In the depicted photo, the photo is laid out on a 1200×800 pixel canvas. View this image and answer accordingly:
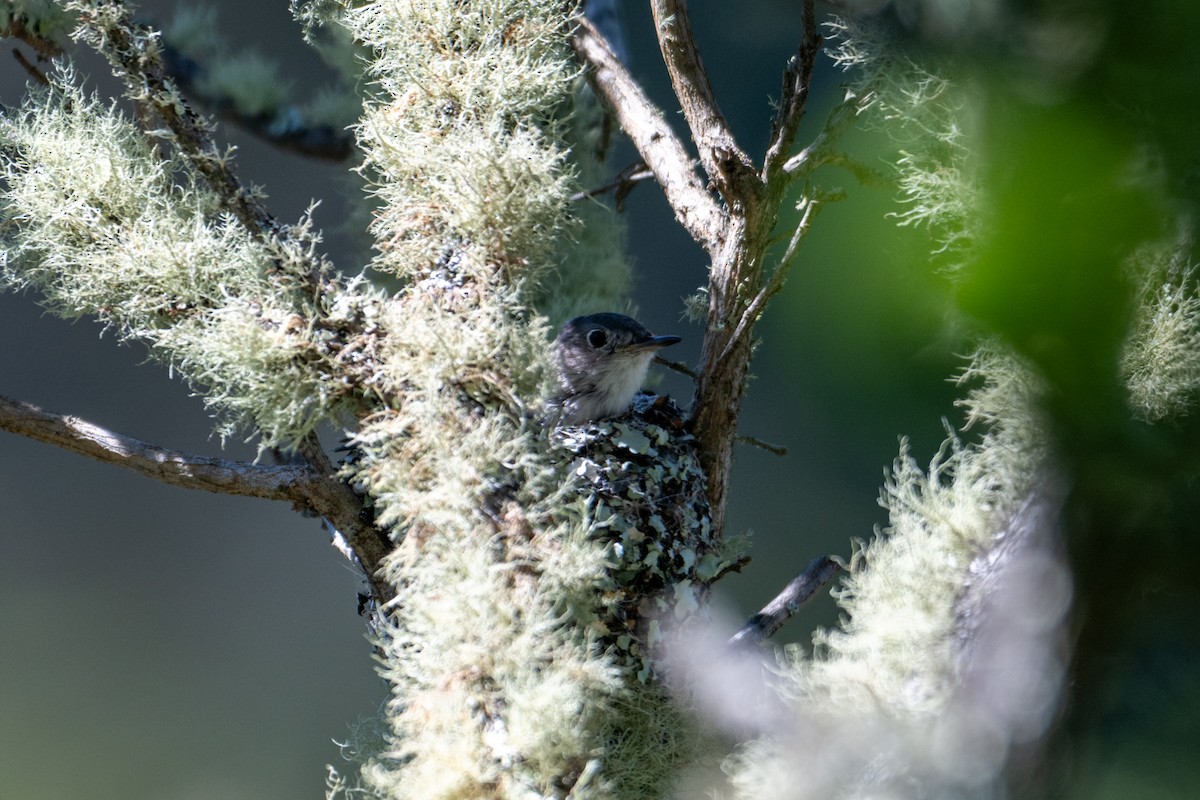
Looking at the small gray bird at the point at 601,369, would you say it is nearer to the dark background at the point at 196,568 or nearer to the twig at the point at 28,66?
the dark background at the point at 196,568

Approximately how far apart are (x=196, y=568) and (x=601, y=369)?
151cm

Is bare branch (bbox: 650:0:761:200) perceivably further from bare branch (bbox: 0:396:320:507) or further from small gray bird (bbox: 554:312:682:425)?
bare branch (bbox: 0:396:320:507)

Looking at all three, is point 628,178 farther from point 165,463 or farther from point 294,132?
point 165,463

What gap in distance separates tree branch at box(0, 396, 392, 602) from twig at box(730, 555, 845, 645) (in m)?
0.46

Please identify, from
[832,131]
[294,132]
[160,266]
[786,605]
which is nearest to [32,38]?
[294,132]

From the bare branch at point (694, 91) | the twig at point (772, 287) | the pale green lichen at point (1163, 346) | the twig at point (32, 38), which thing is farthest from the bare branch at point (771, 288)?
the twig at point (32, 38)

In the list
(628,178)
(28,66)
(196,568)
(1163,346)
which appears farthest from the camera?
(196,568)

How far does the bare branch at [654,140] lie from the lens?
1.44 meters

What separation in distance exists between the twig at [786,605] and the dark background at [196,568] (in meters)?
0.86

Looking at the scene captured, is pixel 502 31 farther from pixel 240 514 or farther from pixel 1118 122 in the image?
pixel 240 514

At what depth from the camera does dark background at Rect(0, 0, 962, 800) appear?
2.35m

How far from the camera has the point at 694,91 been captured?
1.34 meters

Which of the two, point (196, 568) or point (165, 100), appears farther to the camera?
point (196, 568)

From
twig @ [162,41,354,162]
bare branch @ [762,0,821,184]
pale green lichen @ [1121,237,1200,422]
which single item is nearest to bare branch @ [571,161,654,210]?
bare branch @ [762,0,821,184]
